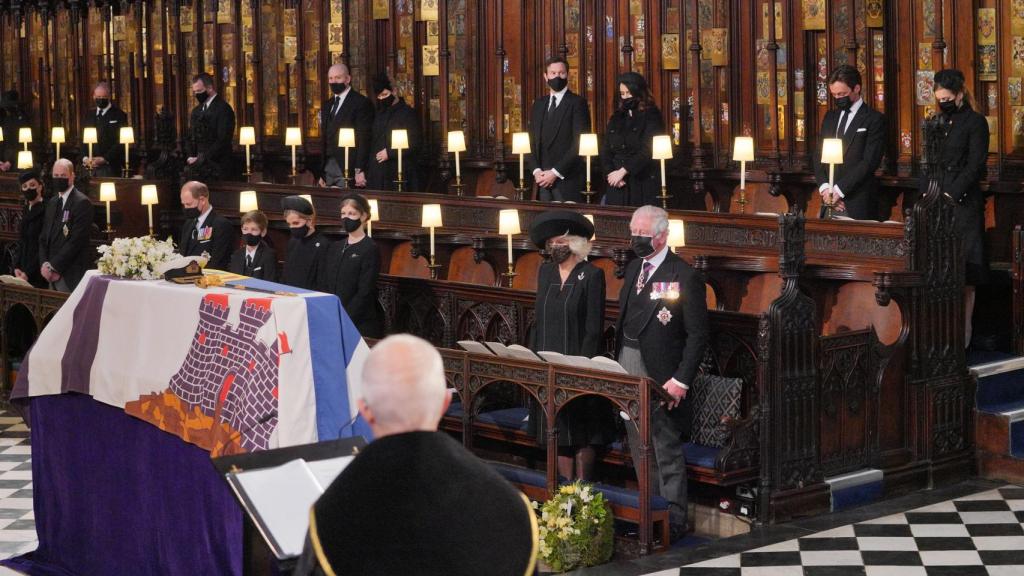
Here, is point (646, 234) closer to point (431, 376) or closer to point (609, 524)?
point (609, 524)

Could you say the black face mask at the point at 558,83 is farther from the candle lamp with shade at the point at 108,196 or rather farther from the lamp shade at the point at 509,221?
the candle lamp with shade at the point at 108,196

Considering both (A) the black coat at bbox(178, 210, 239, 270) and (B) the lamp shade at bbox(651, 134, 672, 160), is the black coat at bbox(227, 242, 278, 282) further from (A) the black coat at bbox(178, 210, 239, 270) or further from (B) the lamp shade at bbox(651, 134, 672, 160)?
(B) the lamp shade at bbox(651, 134, 672, 160)

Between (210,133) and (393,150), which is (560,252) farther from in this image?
(210,133)

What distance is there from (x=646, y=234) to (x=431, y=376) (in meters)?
4.59

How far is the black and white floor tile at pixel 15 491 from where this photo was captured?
7648 millimetres

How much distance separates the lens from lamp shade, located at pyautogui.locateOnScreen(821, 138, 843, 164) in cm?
981

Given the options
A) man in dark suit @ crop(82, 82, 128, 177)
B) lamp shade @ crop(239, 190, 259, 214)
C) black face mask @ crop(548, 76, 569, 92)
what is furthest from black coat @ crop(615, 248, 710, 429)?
man in dark suit @ crop(82, 82, 128, 177)

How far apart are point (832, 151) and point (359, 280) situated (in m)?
3.15

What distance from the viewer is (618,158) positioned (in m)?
11.5

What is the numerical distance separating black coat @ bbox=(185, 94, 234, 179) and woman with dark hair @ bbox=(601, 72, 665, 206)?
14.4 feet

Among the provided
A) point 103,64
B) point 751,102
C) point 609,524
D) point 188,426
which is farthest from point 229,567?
point 103,64

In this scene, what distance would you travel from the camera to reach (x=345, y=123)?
1360cm

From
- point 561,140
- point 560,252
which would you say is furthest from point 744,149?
point 560,252

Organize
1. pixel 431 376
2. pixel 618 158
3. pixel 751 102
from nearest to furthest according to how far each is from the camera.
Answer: pixel 431 376, pixel 618 158, pixel 751 102
